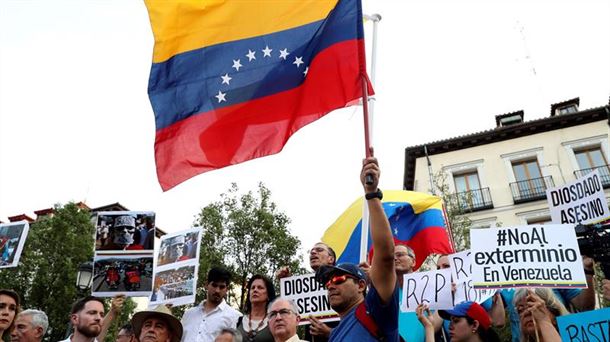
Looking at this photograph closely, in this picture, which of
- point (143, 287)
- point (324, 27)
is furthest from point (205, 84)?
point (143, 287)

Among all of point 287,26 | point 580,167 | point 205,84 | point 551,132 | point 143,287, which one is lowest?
point 143,287

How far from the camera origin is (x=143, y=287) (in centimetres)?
629

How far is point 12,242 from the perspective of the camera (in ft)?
22.9

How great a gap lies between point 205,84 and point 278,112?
988mm

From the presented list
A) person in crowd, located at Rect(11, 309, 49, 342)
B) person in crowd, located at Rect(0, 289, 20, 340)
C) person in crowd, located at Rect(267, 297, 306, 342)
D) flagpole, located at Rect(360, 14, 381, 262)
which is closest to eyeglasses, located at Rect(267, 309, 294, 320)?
person in crowd, located at Rect(267, 297, 306, 342)

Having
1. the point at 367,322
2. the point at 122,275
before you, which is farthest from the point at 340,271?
the point at 122,275

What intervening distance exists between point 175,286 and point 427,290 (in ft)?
10.2

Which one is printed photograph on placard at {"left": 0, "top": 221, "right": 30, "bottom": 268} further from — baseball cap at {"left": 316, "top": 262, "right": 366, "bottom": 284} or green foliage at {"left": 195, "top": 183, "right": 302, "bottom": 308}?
green foliage at {"left": 195, "top": 183, "right": 302, "bottom": 308}

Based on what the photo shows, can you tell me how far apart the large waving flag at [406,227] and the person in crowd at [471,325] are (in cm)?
395

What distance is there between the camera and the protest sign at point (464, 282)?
4633 mm

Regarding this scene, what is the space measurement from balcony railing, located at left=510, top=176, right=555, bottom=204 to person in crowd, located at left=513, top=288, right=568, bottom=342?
25.1m

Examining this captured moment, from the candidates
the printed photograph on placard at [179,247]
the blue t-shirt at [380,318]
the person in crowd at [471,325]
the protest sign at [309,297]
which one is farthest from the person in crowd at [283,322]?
the printed photograph on placard at [179,247]

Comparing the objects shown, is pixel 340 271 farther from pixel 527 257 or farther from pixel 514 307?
pixel 514 307

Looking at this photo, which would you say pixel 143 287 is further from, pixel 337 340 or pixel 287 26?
pixel 337 340
